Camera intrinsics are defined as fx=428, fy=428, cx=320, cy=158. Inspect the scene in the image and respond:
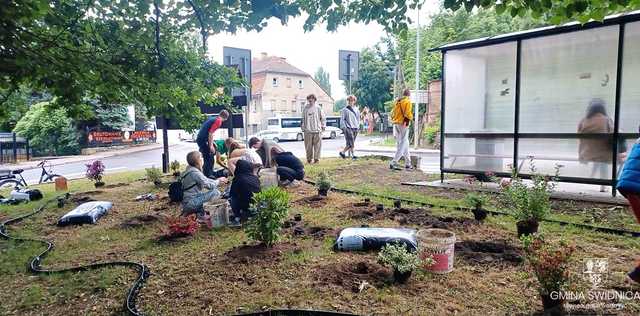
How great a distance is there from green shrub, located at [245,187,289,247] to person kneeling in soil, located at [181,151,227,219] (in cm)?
195

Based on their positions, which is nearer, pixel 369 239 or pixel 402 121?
pixel 369 239

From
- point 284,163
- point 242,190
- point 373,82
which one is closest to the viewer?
point 242,190

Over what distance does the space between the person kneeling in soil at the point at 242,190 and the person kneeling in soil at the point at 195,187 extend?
56cm

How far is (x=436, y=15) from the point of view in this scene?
36406 millimetres

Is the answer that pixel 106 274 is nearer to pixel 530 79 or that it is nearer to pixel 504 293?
pixel 504 293

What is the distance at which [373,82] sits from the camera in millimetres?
43062

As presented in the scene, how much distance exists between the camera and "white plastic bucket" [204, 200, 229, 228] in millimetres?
6000

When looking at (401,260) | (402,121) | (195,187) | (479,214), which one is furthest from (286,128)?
(401,260)

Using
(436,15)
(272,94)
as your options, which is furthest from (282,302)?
(272,94)

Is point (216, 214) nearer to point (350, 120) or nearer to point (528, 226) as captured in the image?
point (528, 226)

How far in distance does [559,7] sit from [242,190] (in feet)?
14.0

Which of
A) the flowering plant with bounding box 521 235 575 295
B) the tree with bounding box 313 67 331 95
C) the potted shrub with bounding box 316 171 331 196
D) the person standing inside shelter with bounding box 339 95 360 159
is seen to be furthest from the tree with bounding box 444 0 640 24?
the tree with bounding box 313 67 331 95

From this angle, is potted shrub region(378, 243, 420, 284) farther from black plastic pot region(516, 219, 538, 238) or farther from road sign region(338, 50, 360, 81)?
road sign region(338, 50, 360, 81)

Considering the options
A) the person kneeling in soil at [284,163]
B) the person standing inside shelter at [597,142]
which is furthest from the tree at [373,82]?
the person standing inside shelter at [597,142]
